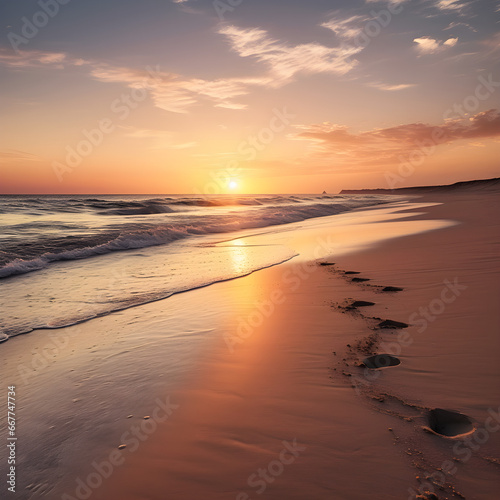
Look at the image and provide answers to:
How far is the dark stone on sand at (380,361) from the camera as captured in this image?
11.3ft

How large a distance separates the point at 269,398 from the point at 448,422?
4.89ft

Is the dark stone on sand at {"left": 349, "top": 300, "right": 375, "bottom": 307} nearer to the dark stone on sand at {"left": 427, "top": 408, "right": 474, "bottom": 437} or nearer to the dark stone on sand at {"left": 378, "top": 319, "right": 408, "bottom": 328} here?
the dark stone on sand at {"left": 378, "top": 319, "right": 408, "bottom": 328}

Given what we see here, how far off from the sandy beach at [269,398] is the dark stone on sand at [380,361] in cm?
6

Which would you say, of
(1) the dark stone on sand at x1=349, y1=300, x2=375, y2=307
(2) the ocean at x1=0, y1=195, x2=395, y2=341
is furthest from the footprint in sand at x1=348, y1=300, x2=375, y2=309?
(2) the ocean at x1=0, y1=195, x2=395, y2=341

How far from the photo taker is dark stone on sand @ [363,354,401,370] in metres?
3.45

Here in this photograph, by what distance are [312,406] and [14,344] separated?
15.0 ft

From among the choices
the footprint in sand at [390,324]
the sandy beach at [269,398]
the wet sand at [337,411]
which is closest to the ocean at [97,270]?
the sandy beach at [269,398]

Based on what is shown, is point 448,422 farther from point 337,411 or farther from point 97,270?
point 97,270

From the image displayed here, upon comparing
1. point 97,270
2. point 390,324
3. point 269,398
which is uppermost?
point 97,270

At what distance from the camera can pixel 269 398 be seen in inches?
120

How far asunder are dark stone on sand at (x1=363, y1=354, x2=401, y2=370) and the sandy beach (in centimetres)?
6

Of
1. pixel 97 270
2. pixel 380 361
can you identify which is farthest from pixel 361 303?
pixel 97 270

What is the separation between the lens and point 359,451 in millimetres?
2289

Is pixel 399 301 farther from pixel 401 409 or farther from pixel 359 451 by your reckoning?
pixel 359 451
